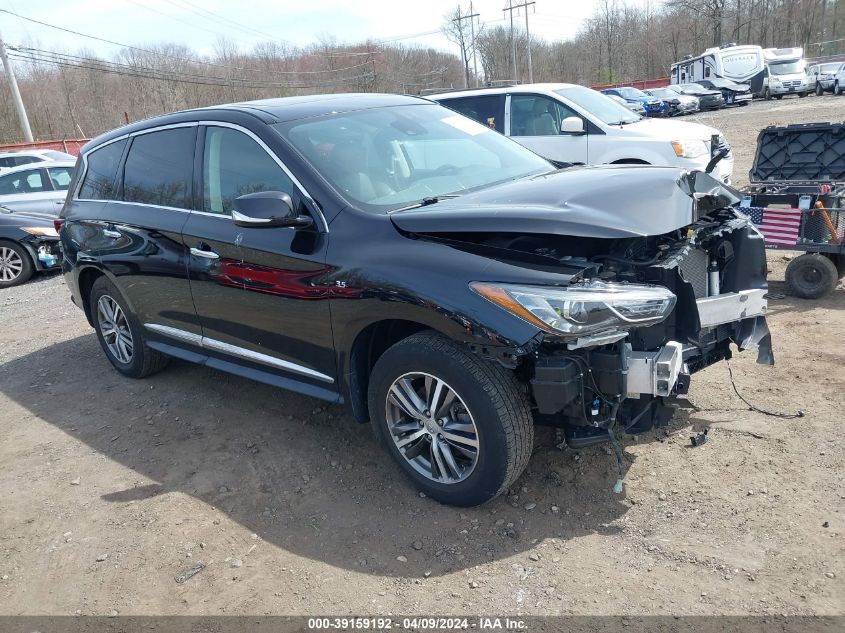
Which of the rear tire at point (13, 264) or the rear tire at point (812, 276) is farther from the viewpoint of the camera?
the rear tire at point (13, 264)

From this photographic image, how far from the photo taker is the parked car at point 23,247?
33.3 feet

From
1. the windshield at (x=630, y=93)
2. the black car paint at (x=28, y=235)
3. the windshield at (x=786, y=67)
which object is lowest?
the black car paint at (x=28, y=235)

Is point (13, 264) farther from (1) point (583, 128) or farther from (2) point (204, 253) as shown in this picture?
(1) point (583, 128)

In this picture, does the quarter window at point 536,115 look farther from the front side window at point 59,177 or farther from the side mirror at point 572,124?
the front side window at point 59,177

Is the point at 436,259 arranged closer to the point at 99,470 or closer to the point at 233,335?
the point at 233,335

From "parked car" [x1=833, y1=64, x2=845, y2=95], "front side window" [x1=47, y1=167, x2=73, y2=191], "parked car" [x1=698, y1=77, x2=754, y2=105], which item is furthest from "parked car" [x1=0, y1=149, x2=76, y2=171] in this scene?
"parked car" [x1=833, y1=64, x2=845, y2=95]

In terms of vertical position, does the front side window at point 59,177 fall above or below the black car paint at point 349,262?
above

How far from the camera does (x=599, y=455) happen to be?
3.72m

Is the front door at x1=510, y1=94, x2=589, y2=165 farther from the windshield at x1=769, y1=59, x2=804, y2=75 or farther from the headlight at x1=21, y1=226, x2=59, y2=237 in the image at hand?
the windshield at x1=769, y1=59, x2=804, y2=75

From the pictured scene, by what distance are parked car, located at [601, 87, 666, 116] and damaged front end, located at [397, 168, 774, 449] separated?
29.2 m

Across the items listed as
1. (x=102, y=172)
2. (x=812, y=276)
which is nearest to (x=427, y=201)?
(x=102, y=172)

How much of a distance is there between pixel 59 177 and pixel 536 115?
325 inches

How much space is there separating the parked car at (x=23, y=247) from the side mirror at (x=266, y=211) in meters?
8.09

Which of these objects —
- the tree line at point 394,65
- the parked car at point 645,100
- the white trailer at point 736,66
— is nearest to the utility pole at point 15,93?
the tree line at point 394,65
